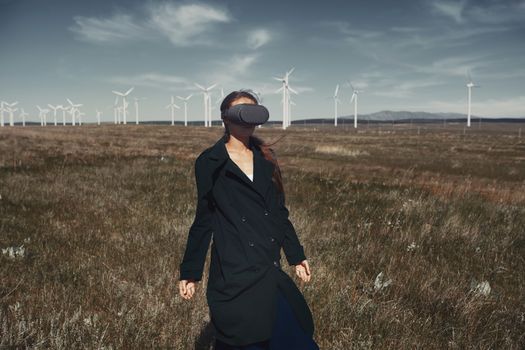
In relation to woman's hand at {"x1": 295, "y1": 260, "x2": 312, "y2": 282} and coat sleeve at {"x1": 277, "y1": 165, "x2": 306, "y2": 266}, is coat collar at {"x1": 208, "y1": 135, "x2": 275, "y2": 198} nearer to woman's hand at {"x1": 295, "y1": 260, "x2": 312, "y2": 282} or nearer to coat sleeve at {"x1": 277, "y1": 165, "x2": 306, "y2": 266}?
coat sleeve at {"x1": 277, "y1": 165, "x2": 306, "y2": 266}

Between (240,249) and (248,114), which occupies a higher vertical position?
(248,114)

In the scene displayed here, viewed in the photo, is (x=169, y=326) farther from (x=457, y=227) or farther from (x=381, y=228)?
(x=457, y=227)

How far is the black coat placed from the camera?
7.39 feet

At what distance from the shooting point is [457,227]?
7.82 meters

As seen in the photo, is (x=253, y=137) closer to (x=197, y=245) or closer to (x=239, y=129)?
(x=239, y=129)

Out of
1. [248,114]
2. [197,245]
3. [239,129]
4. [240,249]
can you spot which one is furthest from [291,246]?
[248,114]

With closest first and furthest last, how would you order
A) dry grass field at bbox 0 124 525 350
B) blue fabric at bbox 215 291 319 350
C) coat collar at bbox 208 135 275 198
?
blue fabric at bbox 215 291 319 350 → coat collar at bbox 208 135 275 198 → dry grass field at bbox 0 124 525 350

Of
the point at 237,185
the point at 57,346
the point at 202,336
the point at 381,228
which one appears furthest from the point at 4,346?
the point at 381,228

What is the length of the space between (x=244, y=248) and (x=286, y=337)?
1.89ft

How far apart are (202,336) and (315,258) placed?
2.46 meters

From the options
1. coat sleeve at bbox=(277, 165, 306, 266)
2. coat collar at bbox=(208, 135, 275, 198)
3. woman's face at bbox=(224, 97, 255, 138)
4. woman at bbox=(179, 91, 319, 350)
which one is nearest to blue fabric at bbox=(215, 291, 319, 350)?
woman at bbox=(179, 91, 319, 350)

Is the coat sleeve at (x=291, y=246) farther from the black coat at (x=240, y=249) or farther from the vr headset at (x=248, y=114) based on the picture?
the vr headset at (x=248, y=114)

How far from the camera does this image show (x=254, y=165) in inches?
100

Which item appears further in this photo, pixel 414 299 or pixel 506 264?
pixel 506 264
